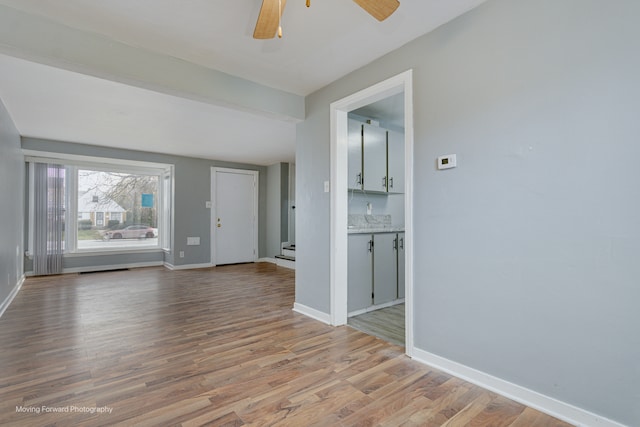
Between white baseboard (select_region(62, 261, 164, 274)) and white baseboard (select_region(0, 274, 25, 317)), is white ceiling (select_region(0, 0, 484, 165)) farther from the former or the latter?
white baseboard (select_region(62, 261, 164, 274))

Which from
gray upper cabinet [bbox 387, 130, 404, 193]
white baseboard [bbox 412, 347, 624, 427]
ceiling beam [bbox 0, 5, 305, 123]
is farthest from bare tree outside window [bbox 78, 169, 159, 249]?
white baseboard [bbox 412, 347, 624, 427]

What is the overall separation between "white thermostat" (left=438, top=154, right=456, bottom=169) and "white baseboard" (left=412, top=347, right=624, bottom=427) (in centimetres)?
132

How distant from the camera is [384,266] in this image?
3.52m

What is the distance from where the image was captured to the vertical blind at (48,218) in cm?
540

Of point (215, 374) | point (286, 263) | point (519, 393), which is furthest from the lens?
point (286, 263)

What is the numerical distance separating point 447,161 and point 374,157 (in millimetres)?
1622

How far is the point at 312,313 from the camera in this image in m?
3.22

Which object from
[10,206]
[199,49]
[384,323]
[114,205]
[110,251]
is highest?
[199,49]

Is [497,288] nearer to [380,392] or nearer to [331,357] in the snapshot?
[380,392]

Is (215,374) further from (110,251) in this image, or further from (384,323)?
(110,251)

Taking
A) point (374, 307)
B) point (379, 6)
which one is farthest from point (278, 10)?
point (374, 307)

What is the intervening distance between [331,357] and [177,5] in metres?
2.61

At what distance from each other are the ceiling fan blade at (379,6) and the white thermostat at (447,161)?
3.15ft

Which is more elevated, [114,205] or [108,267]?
[114,205]
